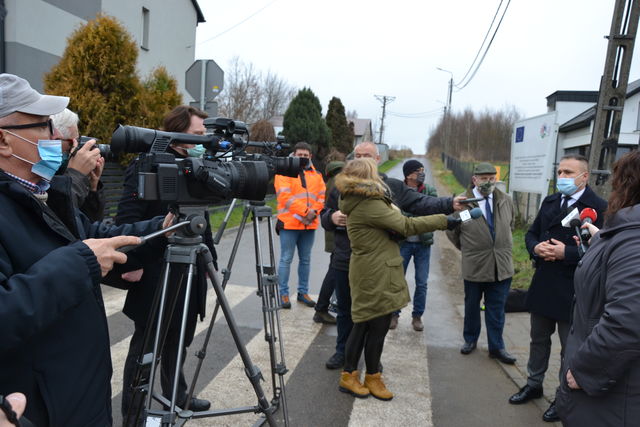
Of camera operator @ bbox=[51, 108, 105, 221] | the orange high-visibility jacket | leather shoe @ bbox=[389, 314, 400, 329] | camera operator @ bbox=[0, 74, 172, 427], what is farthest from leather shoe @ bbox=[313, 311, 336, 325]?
camera operator @ bbox=[0, 74, 172, 427]

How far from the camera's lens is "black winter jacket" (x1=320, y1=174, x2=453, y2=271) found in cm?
411

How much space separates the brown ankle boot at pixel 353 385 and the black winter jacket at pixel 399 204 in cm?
90

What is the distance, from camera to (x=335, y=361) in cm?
420

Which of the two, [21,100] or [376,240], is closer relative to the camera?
[21,100]

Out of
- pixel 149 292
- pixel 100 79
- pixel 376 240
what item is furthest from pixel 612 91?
pixel 100 79

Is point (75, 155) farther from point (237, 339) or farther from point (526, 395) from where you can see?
point (526, 395)

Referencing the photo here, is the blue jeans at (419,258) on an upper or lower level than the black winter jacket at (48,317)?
lower

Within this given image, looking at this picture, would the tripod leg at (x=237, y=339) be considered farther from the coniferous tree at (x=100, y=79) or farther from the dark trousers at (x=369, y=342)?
the coniferous tree at (x=100, y=79)

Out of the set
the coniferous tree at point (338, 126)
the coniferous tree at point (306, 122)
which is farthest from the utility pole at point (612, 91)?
the coniferous tree at point (338, 126)

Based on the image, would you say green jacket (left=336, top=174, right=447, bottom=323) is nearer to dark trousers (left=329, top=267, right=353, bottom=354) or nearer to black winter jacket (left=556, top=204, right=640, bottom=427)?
dark trousers (left=329, top=267, right=353, bottom=354)

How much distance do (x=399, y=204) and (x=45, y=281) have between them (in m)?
3.49

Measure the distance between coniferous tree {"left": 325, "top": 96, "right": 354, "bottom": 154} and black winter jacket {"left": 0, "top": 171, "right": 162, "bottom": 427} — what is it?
3359cm

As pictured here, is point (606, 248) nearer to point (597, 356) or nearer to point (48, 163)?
point (597, 356)

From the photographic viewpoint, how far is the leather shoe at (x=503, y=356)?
442 centimetres
